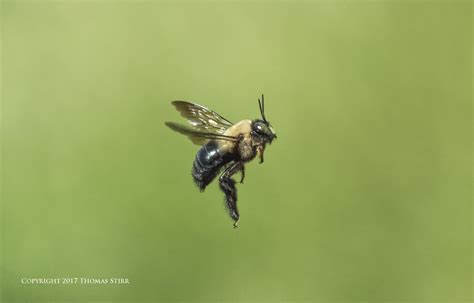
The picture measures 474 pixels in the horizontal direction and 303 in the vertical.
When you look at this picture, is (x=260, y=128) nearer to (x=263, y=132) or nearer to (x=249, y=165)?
(x=263, y=132)

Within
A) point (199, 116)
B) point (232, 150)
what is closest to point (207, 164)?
point (232, 150)

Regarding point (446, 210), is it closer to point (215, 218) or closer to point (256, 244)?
point (256, 244)

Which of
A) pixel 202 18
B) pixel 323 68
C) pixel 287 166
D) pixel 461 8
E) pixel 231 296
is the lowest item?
pixel 231 296

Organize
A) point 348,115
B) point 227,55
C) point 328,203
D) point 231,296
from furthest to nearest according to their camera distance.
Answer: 1. point 227,55
2. point 348,115
3. point 328,203
4. point 231,296

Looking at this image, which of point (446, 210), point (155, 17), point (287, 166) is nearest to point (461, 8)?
point (446, 210)

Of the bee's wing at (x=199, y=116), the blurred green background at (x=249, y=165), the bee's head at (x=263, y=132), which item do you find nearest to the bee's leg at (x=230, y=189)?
the bee's head at (x=263, y=132)

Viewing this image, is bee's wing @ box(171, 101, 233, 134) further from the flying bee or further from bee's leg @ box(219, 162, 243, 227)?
bee's leg @ box(219, 162, 243, 227)

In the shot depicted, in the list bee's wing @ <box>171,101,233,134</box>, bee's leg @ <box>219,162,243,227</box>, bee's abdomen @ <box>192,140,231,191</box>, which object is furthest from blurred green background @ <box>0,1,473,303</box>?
bee's leg @ <box>219,162,243,227</box>
